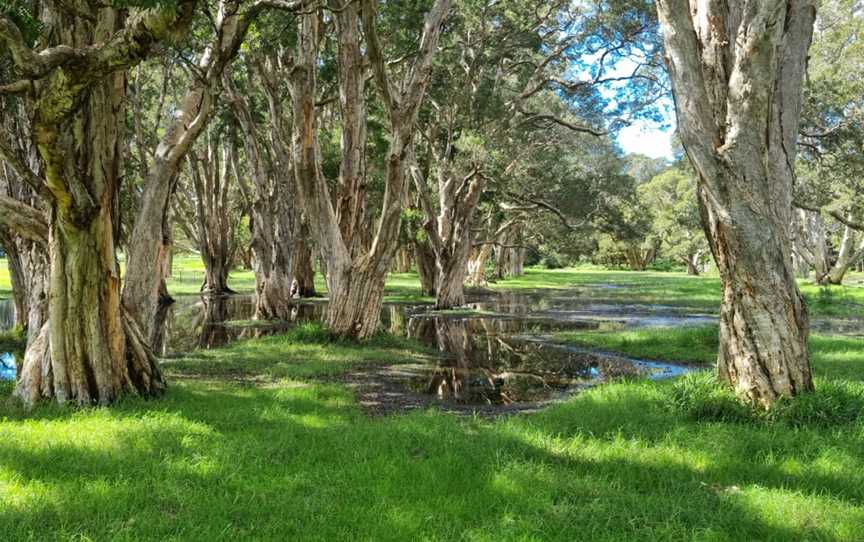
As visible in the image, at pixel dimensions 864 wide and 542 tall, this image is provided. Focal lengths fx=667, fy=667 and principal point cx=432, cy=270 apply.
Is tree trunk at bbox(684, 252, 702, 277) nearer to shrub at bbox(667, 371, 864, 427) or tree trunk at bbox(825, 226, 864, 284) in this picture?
tree trunk at bbox(825, 226, 864, 284)

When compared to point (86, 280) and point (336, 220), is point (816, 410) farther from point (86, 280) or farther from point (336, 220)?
point (336, 220)

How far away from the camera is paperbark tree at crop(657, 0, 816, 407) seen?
6305mm

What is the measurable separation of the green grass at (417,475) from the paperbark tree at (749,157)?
77 cm

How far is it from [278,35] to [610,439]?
37.7 ft

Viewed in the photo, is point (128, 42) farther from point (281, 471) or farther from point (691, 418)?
point (691, 418)

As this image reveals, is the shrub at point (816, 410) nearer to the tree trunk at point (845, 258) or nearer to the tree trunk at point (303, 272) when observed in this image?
the tree trunk at point (303, 272)

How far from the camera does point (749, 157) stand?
6414mm

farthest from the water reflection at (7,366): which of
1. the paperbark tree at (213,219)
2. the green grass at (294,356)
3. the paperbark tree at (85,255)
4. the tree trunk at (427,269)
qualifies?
the tree trunk at (427,269)

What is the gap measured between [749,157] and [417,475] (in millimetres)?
4342

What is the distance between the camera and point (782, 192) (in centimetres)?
669

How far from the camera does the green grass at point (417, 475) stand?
4.13 metres

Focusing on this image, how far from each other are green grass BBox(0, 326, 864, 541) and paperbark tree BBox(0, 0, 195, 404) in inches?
19.9

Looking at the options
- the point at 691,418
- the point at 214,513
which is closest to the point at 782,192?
the point at 691,418

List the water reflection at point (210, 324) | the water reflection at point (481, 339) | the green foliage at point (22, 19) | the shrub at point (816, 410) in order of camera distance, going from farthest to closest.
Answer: the water reflection at point (210, 324), the water reflection at point (481, 339), the shrub at point (816, 410), the green foliage at point (22, 19)
